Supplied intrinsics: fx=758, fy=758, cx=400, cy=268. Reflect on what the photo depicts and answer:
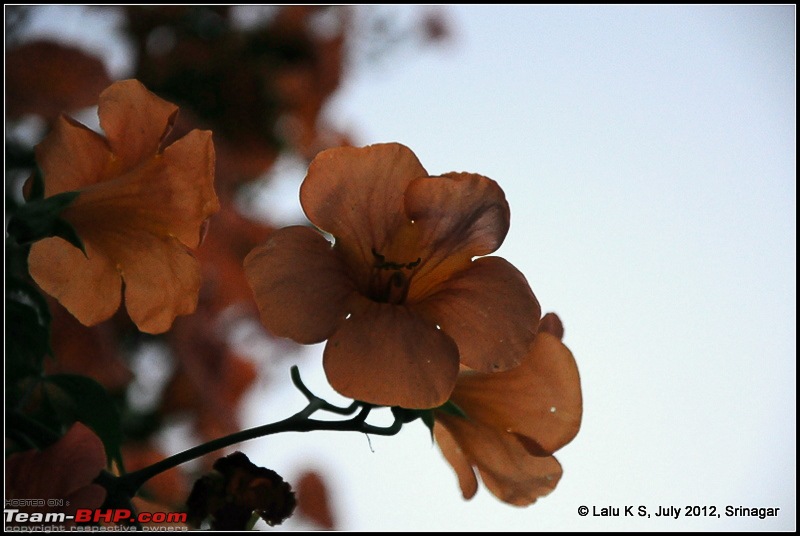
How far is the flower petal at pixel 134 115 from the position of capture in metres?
0.33

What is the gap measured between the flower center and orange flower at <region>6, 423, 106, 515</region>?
123 mm

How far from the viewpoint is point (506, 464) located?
1.04 feet

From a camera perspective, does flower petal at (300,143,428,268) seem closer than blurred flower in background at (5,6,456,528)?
Yes

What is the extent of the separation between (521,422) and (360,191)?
0.39 feet

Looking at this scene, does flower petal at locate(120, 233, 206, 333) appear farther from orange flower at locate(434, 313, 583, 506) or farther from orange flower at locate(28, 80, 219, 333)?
orange flower at locate(434, 313, 583, 506)

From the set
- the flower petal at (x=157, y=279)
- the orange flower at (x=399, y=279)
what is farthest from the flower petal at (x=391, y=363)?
the flower petal at (x=157, y=279)

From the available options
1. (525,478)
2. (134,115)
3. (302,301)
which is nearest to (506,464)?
(525,478)

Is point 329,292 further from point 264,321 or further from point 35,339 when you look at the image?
point 35,339

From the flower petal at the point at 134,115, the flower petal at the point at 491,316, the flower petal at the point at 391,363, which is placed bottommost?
the flower petal at the point at 391,363

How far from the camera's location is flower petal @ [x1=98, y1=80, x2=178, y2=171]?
1.08 feet

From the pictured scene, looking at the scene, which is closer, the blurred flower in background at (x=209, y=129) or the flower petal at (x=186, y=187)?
the flower petal at (x=186, y=187)

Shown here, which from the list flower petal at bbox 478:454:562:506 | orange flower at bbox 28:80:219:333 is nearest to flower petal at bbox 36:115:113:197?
orange flower at bbox 28:80:219:333

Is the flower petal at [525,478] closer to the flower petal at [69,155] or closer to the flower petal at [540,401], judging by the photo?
the flower petal at [540,401]

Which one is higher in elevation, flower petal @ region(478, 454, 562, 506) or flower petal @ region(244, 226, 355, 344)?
flower petal @ region(244, 226, 355, 344)
